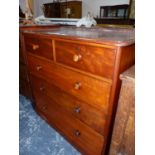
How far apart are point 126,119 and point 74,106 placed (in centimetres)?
43

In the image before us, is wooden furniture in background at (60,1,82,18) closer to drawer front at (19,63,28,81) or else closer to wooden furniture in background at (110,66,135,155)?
A: drawer front at (19,63,28,81)

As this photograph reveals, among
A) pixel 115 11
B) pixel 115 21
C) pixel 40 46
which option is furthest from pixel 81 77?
pixel 115 11

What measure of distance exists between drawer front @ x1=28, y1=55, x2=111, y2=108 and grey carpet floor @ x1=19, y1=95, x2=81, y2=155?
22.8 inches

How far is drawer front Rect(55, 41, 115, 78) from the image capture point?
2.31 feet

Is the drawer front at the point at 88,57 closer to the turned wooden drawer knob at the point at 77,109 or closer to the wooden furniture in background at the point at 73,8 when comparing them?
the turned wooden drawer knob at the point at 77,109

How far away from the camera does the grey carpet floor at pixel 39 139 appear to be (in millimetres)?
1271


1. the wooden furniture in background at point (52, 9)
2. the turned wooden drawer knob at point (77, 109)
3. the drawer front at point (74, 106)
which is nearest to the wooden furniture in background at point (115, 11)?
the wooden furniture in background at point (52, 9)

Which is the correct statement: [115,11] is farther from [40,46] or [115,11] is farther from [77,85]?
[77,85]

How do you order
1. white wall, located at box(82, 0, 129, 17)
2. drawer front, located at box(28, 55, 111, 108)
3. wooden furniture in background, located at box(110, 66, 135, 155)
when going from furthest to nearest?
1. white wall, located at box(82, 0, 129, 17)
2. drawer front, located at box(28, 55, 111, 108)
3. wooden furniture in background, located at box(110, 66, 135, 155)

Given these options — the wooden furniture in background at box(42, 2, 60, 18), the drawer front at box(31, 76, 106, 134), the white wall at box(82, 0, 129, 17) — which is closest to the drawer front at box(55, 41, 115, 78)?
the drawer front at box(31, 76, 106, 134)

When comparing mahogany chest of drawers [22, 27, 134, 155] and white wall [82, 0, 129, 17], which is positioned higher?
white wall [82, 0, 129, 17]
